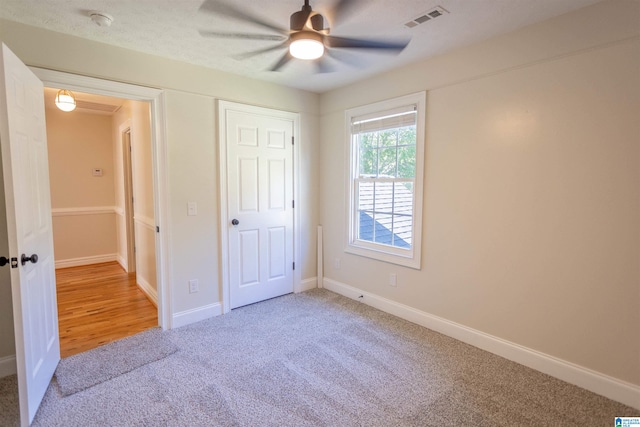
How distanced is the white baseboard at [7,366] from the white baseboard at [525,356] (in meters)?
3.08

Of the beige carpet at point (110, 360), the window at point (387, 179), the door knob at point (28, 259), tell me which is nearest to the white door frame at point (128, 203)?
the beige carpet at point (110, 360)

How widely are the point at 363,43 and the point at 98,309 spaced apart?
3804mm

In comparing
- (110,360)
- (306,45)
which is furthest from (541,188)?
(110,360)

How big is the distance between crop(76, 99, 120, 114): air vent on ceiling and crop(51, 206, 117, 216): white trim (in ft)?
5.21

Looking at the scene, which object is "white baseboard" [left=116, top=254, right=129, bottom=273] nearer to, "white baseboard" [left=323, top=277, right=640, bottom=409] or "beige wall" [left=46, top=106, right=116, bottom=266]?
"beige wall" [left=46, top=106, right=116, bottom=266]

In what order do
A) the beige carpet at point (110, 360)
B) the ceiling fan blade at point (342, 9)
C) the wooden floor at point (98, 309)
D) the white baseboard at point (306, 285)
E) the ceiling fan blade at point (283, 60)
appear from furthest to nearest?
the white baseboard at point (306, 285) < the wooden floor at point (98, 309) < the beige carpet at point (110, 360) < the ceiling fan blade at point (283, 60) < the ceiling fan blade at point (342, 9)

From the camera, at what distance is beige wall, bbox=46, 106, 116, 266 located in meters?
5.04

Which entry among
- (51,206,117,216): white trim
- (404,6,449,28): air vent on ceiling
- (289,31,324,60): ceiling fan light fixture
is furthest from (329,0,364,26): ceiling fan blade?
(51,206,117,216): white trim

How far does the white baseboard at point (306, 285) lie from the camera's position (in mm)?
4035

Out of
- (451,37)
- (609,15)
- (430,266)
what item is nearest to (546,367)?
(430,266)

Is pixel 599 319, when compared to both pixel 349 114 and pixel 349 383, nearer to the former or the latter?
pixel 349 383

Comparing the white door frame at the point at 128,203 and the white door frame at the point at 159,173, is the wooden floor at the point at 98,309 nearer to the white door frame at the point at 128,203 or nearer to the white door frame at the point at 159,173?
the white door frame at the point at 128,203

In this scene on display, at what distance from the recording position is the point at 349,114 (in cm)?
366

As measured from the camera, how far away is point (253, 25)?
2070mm
